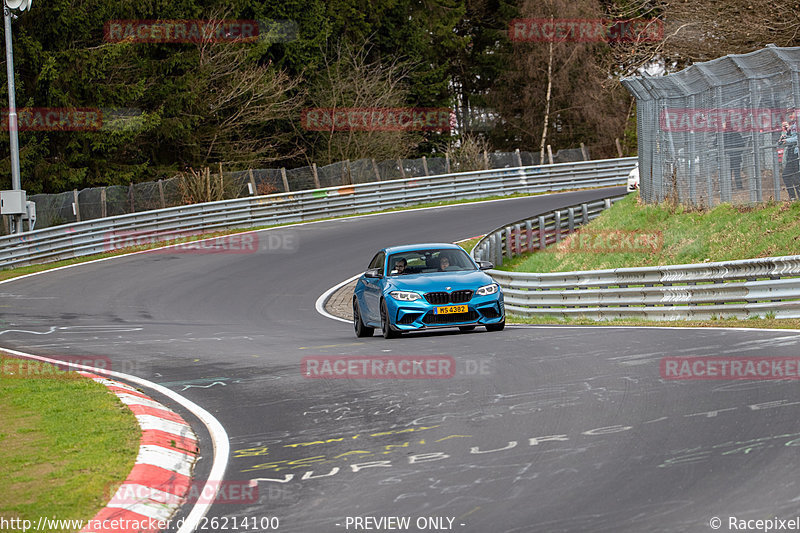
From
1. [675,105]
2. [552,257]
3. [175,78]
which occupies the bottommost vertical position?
[552,257]

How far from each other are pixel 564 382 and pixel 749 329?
14.1 ft

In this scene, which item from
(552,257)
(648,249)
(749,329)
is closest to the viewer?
(749,329)

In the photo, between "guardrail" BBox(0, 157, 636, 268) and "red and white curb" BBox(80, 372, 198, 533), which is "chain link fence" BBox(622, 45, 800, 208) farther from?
"guardrail" BBox(0, 157, 636, 268)

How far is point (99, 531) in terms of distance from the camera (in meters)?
6.09

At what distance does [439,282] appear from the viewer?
1575 centimetres

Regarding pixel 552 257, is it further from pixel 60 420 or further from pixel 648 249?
pixel 60 420

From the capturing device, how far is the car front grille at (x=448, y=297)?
1562 centimetres

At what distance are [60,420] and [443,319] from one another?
7.03 meters

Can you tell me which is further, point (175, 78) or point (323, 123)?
point (323, 123)

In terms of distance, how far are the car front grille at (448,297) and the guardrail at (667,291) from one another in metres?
3.63

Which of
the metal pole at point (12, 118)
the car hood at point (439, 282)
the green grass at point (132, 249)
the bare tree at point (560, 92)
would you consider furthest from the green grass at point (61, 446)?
the bare tree at point (560, 92)

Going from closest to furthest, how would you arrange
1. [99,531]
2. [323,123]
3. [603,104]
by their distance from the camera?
[99,531], [323,123], [603,104]

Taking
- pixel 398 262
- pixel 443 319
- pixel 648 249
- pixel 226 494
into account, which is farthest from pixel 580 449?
pixel 648 249

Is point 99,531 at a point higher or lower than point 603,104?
lower
